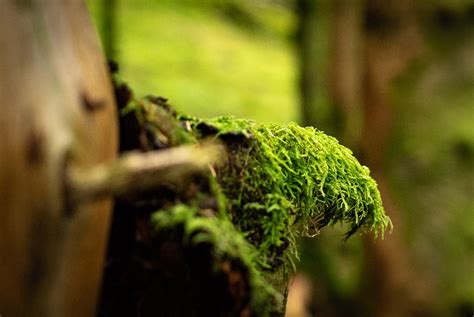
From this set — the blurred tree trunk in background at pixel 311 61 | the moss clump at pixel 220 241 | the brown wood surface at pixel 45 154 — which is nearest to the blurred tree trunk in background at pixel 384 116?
the blurred tree trunk in background at pixel 311 61

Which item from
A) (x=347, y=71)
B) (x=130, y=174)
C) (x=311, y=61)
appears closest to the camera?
(x=130, y=174)

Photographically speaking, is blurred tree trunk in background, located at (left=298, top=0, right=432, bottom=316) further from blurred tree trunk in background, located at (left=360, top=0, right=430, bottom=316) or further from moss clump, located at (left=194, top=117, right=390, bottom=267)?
moss clump, located at (left=194, top=117, right=390, bottom=267)

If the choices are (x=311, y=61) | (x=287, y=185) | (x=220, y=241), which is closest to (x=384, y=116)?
(x=311, y=61)

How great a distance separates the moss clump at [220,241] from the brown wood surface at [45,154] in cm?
12

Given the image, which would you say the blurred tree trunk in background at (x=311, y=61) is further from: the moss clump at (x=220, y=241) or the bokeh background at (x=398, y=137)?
the moss clump at (x=220, y=241)

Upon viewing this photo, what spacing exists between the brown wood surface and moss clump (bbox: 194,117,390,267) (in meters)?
0.33

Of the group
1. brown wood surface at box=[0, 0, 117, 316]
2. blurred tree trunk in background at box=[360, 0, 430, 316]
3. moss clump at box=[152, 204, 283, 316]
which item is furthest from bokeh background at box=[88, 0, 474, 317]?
brown wood surface at box=[0, 0, 117, 316]

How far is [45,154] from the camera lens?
2.82ft

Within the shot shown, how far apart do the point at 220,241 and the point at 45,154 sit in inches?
12.3

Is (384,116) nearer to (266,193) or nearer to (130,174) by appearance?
(266,193)

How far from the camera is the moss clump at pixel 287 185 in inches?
46.8

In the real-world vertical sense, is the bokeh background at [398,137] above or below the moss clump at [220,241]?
below

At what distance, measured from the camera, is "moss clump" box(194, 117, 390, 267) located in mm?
1189

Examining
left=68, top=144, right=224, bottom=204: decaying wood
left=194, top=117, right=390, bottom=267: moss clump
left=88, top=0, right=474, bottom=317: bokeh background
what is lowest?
left=88, top=0, right=474, bottom=317: bokeh background
